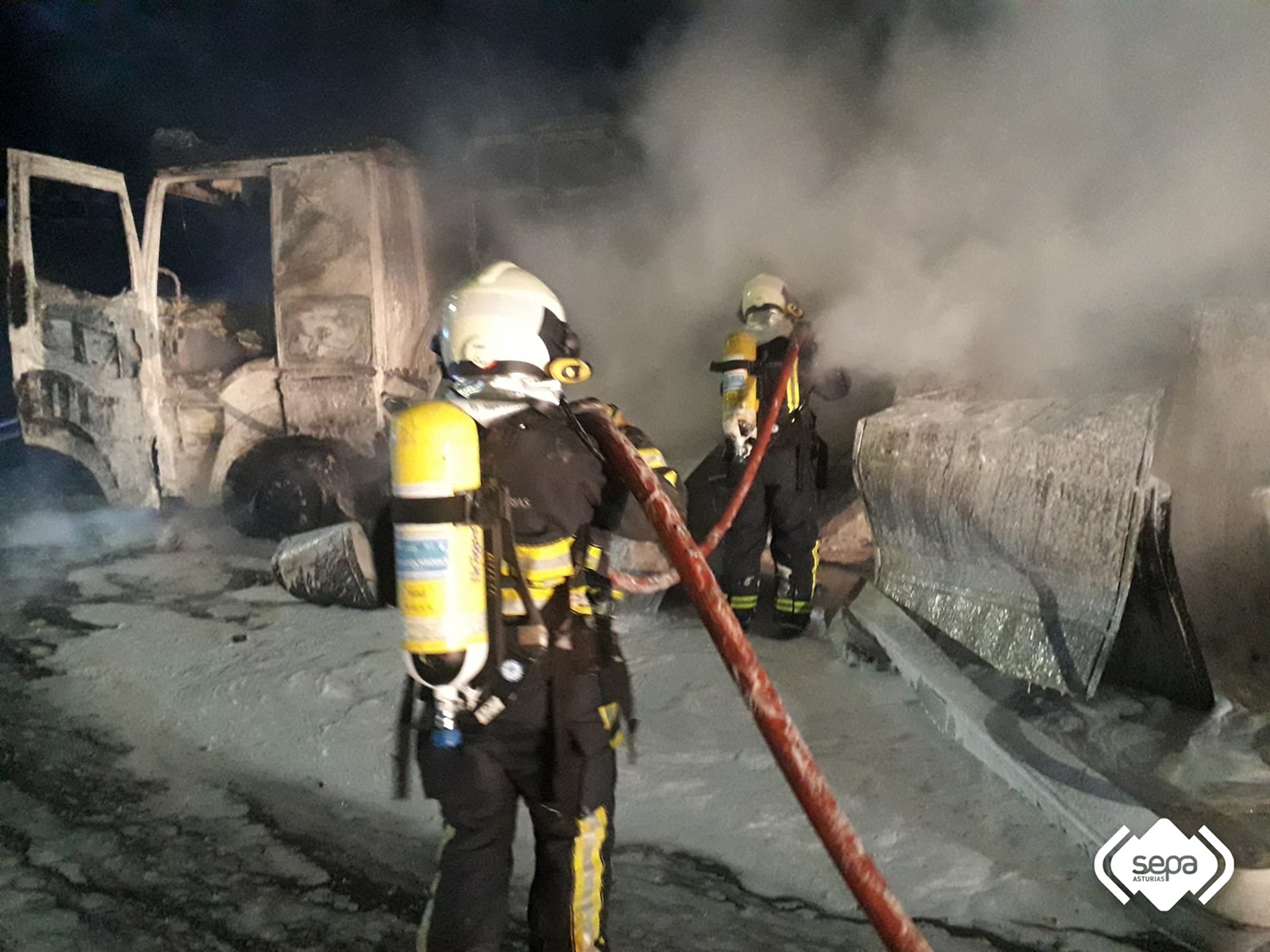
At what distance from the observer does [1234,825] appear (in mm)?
1994

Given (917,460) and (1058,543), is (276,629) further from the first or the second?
(1058,543)

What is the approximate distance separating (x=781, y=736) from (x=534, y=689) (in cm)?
60

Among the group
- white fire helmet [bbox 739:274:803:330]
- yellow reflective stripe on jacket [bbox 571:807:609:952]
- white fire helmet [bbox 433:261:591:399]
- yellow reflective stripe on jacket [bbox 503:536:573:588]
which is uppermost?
white fire helmet [bbox 739:274:803:330]

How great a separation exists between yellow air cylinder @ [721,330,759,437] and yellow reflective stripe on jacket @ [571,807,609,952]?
107 inches

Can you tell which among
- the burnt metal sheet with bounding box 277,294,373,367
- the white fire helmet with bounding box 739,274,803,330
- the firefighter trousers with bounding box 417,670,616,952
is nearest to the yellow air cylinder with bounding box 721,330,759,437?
the white fire helmet with bounding box 739,274,803,330

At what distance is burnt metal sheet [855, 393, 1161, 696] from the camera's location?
8.58 feet

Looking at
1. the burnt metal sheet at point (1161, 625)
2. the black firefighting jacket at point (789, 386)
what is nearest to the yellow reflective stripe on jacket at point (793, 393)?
the black firefighting jacket at point (789, 386)

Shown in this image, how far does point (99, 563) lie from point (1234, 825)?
685 centimetres

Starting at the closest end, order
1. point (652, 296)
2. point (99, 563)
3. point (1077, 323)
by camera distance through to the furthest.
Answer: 1. point (1077, 323)
2. point (99, 563)
3. point (652, 296)

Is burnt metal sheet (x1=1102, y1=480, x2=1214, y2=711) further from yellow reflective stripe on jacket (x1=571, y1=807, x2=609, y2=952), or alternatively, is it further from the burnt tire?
the burnt tire

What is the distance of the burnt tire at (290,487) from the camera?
584cm

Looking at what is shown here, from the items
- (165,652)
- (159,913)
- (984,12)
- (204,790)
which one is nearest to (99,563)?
(165,652)

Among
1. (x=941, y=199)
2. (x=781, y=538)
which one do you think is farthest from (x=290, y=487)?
(x=941, y=199)

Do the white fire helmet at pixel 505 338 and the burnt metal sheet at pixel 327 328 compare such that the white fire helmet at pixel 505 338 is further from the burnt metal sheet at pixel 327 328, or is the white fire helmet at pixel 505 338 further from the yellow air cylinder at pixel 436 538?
the burnt metal sheet at pixel 327 328
